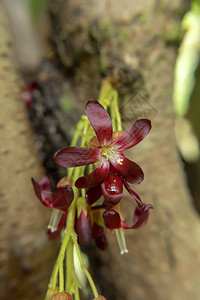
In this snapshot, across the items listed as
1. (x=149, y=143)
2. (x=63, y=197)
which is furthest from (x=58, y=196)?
(x=149, y=143)

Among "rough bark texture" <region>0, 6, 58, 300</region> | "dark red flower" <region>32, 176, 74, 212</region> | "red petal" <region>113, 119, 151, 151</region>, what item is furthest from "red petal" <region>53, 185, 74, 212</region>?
"rough bark texture" <region>0, 6, 58, 300</region>

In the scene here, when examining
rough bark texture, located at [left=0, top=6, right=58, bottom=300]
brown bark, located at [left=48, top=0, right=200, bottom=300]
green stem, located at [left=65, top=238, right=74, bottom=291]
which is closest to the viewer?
green stem, located at [left=65, top=238, right=74, bottom=291]

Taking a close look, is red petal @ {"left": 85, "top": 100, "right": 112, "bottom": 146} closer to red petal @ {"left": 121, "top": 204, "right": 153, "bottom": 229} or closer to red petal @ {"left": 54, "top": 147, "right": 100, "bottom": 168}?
red petal @ {"left": 54, "top": 147, "right": 100, "bottom": 168}

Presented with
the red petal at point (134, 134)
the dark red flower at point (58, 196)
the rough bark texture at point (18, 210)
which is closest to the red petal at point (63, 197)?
the dark red flower at point (58, 196)

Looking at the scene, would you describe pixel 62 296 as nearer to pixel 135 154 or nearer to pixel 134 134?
pixel 134 134

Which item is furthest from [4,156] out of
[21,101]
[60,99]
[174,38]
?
[174,38]
